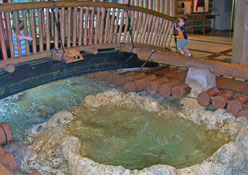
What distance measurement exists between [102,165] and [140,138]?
104 centimetres

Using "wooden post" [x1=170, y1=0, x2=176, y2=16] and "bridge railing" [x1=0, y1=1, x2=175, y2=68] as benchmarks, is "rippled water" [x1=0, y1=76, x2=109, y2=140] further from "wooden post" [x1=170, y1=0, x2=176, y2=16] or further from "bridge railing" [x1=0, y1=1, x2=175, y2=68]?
"wooden post" [x1=170, y1=0, x2=176, y2=16]

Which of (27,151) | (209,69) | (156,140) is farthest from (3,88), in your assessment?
(209,69)

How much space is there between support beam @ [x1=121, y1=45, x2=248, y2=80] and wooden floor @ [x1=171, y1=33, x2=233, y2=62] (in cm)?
216

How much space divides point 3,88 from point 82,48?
155cm

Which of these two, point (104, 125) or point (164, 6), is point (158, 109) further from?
point (164, 6)

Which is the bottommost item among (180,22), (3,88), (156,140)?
(156,140)

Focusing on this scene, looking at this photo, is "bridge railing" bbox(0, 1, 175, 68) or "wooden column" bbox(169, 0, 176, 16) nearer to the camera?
"bridge railing" bbox(0, 1, 175, 68)

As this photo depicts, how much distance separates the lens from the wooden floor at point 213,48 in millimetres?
7793

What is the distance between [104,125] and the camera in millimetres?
5012

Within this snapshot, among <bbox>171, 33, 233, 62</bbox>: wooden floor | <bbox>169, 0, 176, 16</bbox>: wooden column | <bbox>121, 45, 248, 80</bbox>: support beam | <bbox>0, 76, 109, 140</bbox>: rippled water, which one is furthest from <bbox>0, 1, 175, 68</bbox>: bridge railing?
<bbox>169, 0, 176, 16</bbox>: wooden column

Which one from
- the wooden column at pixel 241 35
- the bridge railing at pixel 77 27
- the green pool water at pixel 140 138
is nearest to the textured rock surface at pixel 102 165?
the green pool water at pixel 140 138

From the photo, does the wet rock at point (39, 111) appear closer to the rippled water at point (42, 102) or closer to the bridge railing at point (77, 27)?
the rippled water at point (42, 102)

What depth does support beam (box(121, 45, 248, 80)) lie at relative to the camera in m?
5.07

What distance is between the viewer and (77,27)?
5285mm
